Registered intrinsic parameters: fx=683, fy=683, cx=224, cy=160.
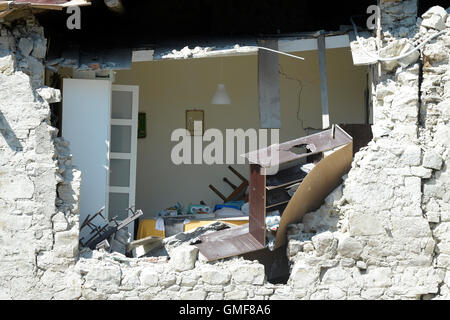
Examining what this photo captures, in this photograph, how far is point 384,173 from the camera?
24.6ft

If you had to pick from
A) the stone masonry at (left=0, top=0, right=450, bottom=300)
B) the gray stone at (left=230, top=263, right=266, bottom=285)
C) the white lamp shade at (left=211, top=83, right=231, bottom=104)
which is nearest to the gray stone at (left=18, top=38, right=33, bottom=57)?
the stone masonry at (left=0, top=0, right=450, bottom=300)

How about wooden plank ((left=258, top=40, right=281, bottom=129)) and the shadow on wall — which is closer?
the shadow on wall

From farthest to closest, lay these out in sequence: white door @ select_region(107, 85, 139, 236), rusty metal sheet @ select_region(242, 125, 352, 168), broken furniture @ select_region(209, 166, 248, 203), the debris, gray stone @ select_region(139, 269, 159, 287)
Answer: broken furniture @ select_region(209, 166, 248, 203) → white door @ select_region(107, 85, 139, 236) → the debris → rusty metal sheet @ select_region(242, 125, 352, 168) → gray stone @ select_region(139, 269, 159, 287)

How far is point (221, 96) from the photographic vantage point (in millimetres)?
10141

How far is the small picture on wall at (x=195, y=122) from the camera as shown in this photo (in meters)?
10.9

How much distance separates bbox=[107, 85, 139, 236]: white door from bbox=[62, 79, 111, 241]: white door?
Answer: 0.46 m

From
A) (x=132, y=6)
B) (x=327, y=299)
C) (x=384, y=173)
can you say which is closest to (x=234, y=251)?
(x=327, y=299)

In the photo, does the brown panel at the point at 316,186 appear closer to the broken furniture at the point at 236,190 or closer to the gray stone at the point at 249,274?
the gray stone at the point at 249,274

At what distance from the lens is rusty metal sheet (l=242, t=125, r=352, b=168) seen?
25.3 feet

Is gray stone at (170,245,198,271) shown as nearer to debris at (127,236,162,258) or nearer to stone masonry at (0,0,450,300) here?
stone masonry at (0,0,450,300)

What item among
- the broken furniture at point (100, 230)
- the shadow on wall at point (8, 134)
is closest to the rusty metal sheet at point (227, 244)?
the broken furniture at point (100, 230)

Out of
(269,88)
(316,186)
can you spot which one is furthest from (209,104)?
(316,186)

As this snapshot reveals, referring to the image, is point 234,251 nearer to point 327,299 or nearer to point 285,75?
point 327,299

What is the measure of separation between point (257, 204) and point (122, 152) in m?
2.12
